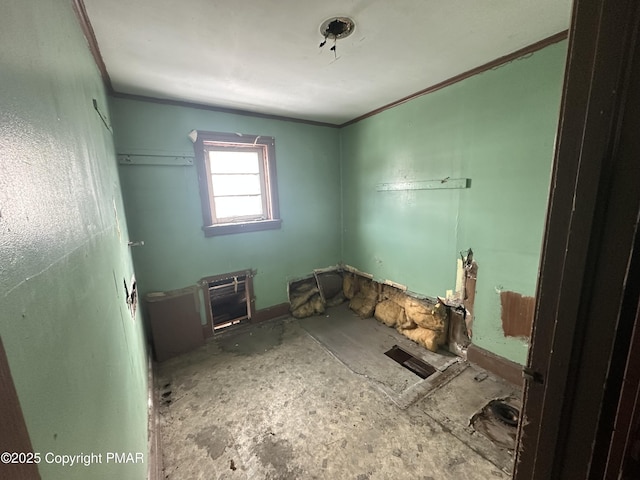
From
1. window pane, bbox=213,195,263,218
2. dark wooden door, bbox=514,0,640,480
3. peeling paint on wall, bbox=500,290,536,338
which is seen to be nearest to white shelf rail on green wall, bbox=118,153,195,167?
window pane, bbox=213,195,263,218

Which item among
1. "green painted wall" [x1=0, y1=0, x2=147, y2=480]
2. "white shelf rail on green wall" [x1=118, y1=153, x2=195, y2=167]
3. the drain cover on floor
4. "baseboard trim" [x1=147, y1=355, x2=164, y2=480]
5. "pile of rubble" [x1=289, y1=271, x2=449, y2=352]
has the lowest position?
the drain cover on floor

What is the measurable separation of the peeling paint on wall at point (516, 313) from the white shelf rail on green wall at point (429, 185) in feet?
3.16

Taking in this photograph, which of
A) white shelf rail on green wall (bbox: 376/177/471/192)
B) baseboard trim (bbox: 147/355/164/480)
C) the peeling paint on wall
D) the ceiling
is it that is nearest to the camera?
the ceiling

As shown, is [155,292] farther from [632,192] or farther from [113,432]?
[632,192]

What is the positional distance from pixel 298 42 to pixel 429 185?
1.64 metres

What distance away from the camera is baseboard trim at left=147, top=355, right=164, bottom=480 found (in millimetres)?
1365

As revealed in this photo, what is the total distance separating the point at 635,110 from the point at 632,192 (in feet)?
0.38

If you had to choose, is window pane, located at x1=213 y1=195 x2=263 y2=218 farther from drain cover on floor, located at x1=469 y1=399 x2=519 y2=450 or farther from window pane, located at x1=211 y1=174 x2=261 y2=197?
drain cover on floor, located at x1=469 y1=399 x2=519 y2=450

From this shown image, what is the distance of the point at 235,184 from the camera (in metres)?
2.86

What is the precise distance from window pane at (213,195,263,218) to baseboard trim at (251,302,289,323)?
1225 mm

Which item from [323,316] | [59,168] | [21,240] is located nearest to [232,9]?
[59,168]

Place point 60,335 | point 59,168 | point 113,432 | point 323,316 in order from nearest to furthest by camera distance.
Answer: point 60,335
point 59,168
point 113,432
point 323,316

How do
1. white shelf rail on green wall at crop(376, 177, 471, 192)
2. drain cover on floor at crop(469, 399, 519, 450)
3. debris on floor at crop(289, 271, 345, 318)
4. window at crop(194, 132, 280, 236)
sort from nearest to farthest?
drain cover on floor at crop(469, 399, 519, 450)
white shelf rail on green wall at crop(376, 177, 471, 192)
window at crop(194, 132, 280, 236)
debris on floor at crop(289, 271, 345, 318)

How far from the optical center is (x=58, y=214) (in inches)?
22.8
